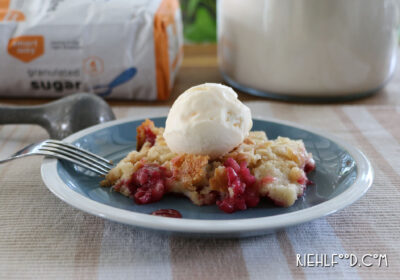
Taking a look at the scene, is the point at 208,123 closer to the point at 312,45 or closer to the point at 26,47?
the point at 312,45

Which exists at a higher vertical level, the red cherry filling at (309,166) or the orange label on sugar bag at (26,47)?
the orange label on sugar bag at (26,47)

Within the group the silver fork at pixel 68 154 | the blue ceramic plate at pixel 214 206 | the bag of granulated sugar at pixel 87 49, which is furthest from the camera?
the bag of granulated sugar at pixel 87 49

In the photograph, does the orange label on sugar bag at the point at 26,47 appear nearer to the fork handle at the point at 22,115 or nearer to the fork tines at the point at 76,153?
the fork handle at the point at 22,115

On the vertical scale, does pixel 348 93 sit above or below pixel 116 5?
below

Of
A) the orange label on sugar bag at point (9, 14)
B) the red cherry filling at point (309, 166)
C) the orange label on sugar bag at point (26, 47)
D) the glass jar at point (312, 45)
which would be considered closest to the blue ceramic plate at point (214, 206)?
the red cherry filling at point (309, 166)

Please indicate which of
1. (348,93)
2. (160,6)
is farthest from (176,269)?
(160,6)

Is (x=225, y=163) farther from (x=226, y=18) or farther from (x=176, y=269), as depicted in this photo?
(x=226, y=18)
